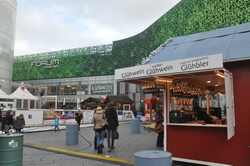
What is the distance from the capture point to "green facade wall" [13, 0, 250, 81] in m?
27.1

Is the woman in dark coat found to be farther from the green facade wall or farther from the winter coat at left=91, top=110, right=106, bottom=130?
the green facade wall

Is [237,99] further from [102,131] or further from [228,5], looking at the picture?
[228,5]

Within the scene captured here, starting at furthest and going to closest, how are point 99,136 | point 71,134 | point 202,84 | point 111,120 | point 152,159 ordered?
point 202,84
point 71,134
point 111,120
point 99,136
point 152,159

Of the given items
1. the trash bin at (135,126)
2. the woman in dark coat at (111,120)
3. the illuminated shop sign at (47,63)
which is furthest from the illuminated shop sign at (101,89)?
the woman in dark coat at (111,120)

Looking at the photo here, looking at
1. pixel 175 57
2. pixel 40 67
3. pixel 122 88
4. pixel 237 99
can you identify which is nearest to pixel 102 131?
pixel 175 57

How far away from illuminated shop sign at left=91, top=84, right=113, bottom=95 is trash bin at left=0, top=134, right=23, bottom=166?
4704cm

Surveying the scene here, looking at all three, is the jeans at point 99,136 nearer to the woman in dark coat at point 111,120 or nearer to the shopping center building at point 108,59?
the woman in dark coat at point 111,120

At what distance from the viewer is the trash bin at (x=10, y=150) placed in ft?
14.8

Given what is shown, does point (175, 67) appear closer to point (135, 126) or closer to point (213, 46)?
point (213, 46)

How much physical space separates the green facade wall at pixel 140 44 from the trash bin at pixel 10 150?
27.1 m

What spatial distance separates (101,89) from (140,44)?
15.3 m

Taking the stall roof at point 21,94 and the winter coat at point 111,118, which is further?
the stall roof at point 21,94

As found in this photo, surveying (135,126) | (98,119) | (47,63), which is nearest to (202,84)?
(98,119)

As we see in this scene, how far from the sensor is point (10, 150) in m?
4.54
